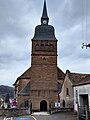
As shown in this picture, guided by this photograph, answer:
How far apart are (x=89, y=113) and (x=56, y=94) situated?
28311mm

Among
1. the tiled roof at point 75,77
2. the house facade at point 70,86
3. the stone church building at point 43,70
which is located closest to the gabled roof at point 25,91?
the stone church building at point 43,70

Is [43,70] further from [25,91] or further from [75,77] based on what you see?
[75,77]

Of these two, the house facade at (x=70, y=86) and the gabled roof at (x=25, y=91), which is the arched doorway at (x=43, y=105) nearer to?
the gabled roof at (x=25, y=91)

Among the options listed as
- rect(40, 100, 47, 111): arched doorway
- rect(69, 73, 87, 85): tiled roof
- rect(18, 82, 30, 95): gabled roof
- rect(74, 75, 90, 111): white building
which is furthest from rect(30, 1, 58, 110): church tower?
rect(74, 75, 90, 111): white building

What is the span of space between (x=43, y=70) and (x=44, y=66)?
0.89m

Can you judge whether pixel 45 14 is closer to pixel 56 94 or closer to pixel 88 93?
pixel 56 94

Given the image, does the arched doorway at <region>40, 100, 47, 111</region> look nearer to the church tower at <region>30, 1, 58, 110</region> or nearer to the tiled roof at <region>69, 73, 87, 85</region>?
the church tower at <region>30, 1, 58, 110</region>

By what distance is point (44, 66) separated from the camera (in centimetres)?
5250

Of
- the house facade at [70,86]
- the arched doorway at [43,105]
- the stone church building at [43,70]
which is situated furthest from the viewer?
the arched doorway at [43,105]

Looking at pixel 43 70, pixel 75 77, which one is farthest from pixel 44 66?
pixel 75 77

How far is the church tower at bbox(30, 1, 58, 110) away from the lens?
5106 cm

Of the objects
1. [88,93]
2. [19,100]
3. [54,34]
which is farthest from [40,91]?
[88,93]

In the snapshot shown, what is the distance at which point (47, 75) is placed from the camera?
5228cm

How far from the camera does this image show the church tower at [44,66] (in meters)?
51.1
